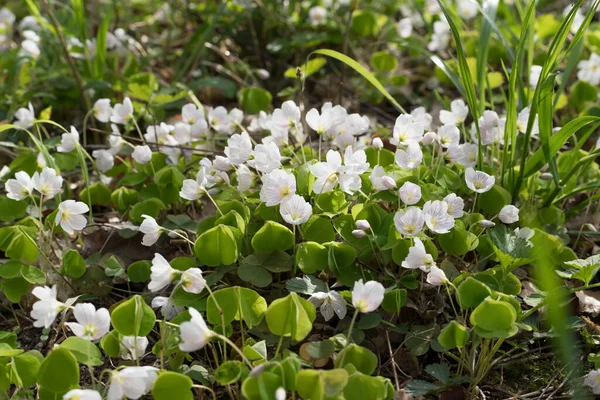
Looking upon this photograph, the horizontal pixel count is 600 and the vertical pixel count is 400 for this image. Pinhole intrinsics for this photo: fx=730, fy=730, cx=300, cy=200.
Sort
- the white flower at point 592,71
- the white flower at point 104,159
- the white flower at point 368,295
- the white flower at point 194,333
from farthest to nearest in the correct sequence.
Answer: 1. the white flower at point 592,71
2. the white flower at point 104,159
3. the white flower at point 368,295
4. the white flower at point 194,333

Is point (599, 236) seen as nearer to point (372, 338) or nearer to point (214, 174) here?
point (372, 338)

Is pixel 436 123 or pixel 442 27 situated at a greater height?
pixel 442 27

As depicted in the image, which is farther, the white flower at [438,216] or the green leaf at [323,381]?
the white flower at [438,216]

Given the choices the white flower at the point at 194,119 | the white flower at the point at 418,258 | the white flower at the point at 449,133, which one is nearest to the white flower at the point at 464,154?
the white flower at the point at 449,133

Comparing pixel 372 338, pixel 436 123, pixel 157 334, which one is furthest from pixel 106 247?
pixel 436 123

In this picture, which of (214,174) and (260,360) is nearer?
(260,360)

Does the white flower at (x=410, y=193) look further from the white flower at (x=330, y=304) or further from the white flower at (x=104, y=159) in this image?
the white flower at (x=104, y=159)

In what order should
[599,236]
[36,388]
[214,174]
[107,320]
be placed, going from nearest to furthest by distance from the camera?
[107,320] < [36,388] < [214,174] < [599,236]

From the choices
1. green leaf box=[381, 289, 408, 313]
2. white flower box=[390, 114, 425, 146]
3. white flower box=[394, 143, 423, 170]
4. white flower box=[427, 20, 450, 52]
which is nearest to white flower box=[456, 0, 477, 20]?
white flower box=[427, 20, 450, 52]
